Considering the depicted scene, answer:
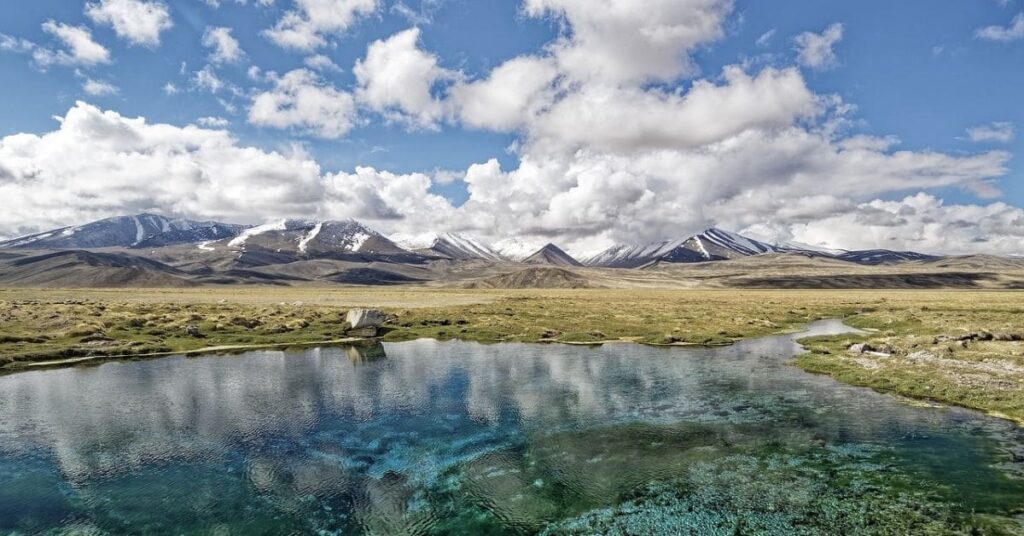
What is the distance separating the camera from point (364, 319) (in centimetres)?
7231

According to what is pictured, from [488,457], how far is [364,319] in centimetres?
4929

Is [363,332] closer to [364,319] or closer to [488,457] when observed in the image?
[364,319]

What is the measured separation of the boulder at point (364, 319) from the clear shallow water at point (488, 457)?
26.7 meters

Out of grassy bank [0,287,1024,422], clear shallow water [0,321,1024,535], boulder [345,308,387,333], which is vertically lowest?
clear shallow water [0,321,1024,535]

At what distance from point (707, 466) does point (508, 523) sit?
11.2 metres

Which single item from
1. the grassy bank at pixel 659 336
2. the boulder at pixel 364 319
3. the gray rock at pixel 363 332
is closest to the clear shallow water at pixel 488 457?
the grassy bank at pixel 659 336

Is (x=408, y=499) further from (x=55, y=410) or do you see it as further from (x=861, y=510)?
(x=55, y=410)

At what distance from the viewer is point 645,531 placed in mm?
19766

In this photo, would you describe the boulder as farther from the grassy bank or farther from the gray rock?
the grassy bank

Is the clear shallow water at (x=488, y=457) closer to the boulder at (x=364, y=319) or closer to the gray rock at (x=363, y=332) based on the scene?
the gray rock at (x=363, y=332)

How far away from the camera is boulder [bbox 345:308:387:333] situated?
7138cm

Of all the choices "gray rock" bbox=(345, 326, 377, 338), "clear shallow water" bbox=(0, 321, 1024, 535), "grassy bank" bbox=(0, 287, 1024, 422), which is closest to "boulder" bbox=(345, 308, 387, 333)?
"gray rock" bbox=(345, 326, 377, 338)

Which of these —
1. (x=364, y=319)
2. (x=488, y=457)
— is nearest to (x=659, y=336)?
(x=364, y=319)

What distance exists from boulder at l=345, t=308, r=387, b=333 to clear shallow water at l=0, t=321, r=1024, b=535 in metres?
26.7
